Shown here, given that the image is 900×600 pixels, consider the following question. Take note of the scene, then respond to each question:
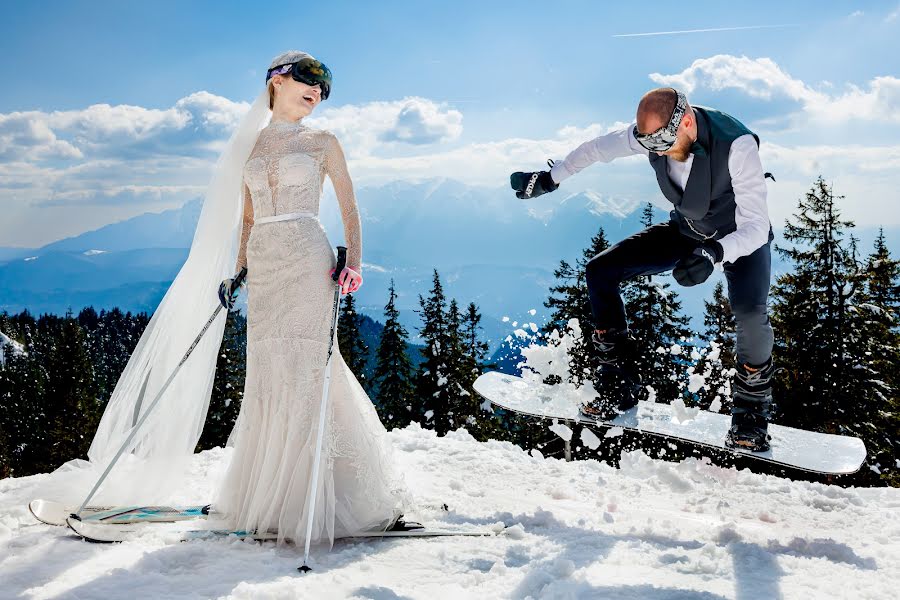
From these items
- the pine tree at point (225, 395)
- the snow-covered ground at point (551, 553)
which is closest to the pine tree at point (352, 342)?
the pine tree at point (225, 395)

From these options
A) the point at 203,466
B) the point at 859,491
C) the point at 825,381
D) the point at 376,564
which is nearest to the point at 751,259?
the point at 859,491

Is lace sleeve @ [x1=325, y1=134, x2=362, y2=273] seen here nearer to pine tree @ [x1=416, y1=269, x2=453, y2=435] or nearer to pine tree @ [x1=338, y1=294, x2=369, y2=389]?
pine tree @ [x1=338, y1=294, x2=369, y2=389]

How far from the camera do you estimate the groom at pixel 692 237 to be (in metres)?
4.81

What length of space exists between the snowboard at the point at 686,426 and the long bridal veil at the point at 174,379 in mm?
3115

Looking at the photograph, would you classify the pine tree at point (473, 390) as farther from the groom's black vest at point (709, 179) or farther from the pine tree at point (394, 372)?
the groom's black vest at point (709, 179)

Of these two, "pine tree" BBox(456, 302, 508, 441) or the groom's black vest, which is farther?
"pine tree" BBox(456, 302, 508, 441)

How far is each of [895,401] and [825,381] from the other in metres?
2.39

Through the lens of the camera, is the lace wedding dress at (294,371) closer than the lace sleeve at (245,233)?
Yes

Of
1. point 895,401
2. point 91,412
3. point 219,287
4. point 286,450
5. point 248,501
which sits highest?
point 219,287

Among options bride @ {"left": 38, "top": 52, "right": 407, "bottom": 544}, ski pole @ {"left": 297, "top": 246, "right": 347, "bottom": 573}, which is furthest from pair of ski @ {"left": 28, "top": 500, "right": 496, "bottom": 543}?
ski pole @ {"left": 297, "top": 246, "right": 347, "bottom": 573}

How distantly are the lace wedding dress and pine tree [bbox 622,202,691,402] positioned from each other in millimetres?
21902

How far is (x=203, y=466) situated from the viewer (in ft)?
23.4

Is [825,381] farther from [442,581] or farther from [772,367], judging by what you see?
[442,581]

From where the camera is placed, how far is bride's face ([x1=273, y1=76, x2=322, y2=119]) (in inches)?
193
